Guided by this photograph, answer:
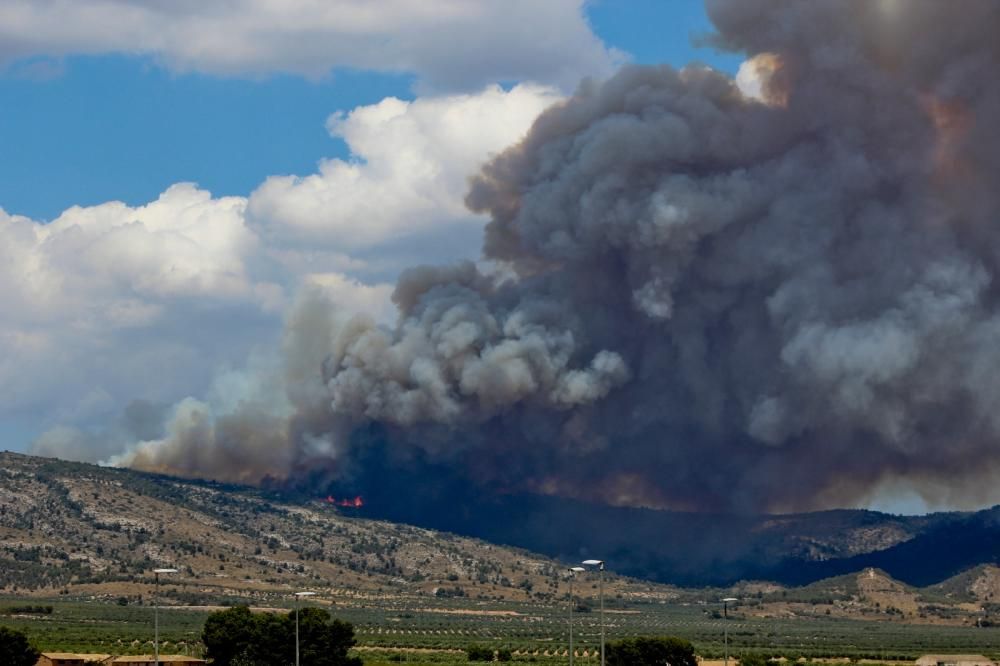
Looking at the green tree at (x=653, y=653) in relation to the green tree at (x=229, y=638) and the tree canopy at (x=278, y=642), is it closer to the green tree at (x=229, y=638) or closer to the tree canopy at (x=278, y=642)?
the tree canopy at (x=278, y=642)

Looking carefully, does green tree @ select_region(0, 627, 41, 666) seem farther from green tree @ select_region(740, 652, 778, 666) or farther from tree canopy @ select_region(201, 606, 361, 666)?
green tree @ select_region(740, 652, 778, 666)

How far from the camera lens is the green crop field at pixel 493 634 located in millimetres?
144625

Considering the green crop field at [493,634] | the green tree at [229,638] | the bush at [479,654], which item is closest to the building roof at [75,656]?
the green crop field at [493,634]

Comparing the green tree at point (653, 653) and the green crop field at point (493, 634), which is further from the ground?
the green crop field at point (493, 634)

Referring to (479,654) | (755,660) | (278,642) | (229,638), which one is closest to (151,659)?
(229,638)

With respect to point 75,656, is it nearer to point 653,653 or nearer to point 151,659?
point 151,659

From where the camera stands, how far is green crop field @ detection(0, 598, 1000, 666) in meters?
145

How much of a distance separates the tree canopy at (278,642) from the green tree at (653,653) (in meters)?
17.6

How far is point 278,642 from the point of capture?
397ft

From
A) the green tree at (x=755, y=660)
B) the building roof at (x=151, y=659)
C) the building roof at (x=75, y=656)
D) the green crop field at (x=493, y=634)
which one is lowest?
the green tree at (x=755, y=660)

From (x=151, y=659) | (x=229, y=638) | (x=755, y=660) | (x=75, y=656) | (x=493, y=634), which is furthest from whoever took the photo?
(x=493, y=634)

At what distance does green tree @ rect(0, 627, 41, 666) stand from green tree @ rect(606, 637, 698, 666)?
37.4 metres

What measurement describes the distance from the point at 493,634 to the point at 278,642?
2021 inches

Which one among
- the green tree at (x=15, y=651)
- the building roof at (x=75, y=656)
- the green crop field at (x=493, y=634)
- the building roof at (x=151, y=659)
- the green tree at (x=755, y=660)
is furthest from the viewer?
the green crop field at (x=493, y=634)
